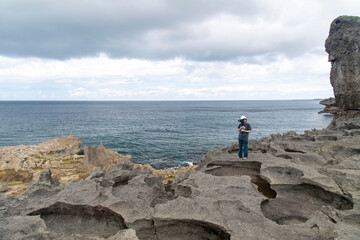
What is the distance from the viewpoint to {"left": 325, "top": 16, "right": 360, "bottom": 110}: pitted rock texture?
30922 millimetres

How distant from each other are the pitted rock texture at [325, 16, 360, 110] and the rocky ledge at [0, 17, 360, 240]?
89.2 ft

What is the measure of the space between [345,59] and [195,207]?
36.0 m

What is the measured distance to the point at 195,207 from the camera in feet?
22.8

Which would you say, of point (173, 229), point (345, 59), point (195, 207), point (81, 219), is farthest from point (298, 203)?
point (345, 59)

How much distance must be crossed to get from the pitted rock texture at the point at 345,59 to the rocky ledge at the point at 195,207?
27196mm

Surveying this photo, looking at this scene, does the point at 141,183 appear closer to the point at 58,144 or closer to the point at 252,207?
the point at 252,207

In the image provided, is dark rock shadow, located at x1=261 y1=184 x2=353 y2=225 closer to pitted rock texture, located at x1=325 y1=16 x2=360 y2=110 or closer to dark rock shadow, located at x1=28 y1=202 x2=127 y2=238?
dark rock shadow, located at x1=28 y1=202 x2=127 y2=238

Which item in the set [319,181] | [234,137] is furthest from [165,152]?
[319,181]

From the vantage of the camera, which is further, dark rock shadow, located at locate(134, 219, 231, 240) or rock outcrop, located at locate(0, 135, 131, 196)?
rock outcrop, located at locate(0, 135, 131, 196)

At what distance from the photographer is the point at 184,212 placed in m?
6.72

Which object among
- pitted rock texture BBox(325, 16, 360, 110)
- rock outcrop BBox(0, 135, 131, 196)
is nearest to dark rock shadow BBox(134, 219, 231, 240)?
rock outcrop BBox(0, 135, 131, 196)

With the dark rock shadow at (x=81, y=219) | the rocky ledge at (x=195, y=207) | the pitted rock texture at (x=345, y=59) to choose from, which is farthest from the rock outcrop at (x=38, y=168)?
the pitted rock texture at (x=345, y=59)

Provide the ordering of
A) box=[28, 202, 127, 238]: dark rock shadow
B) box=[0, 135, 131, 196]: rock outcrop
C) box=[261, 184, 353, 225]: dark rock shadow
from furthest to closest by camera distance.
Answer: box=[0, 135, 131, 196]: rock outcrop → box=[261, 184, 353, 225]: dark rock shadow → box=[28, 202, 127, 238]: dark rock shadow

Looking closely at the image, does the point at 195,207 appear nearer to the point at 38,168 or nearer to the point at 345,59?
the point at 38,168
